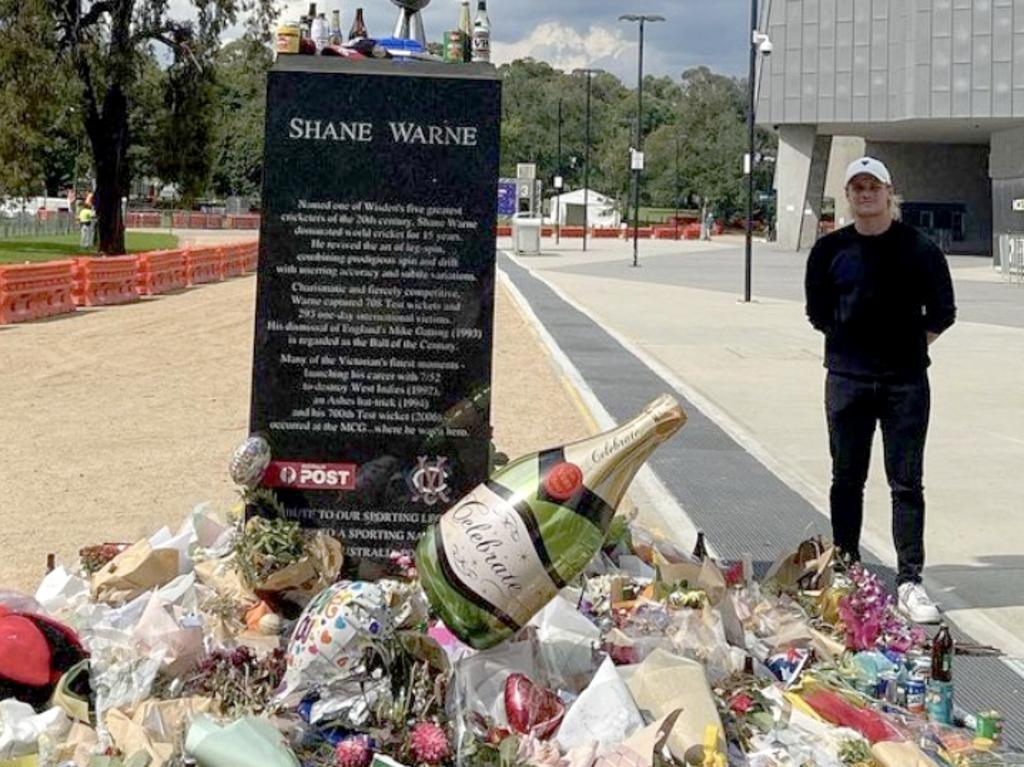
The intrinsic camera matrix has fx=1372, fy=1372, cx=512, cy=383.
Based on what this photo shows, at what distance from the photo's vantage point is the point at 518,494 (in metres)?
4.12

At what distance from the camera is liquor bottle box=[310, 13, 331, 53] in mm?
5262

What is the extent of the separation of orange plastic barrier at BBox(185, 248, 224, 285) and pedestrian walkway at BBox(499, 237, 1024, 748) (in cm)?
739

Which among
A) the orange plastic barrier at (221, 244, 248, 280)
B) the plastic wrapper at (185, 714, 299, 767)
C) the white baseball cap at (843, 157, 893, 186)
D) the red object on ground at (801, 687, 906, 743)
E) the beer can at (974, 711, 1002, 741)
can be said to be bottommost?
the beer can at (974, 711, 1002, 741)

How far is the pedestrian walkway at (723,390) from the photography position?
7.23 m

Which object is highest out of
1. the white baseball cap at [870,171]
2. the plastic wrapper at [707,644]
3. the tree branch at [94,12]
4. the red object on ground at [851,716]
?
the tree branch at [94,12]

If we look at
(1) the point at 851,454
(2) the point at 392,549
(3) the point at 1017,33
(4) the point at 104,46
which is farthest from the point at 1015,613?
(3) the point at 1017,33

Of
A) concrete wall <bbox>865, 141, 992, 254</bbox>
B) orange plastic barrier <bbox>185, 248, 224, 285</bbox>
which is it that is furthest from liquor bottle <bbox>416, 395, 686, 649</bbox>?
concrete wall <bbox>865, 141, 992, 254</bbox>

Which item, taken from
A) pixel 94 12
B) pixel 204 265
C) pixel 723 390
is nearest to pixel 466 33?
pixel 723 390

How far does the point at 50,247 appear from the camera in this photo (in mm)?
47812

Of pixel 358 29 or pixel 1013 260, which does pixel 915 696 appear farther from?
pixel 1013 260

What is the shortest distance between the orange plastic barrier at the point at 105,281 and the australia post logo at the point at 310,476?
809 inches

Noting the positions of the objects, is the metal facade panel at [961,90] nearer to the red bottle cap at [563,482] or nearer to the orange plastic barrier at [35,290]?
the orange plastic barrier at [35,290]

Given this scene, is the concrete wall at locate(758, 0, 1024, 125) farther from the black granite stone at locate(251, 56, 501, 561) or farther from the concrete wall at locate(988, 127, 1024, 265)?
the black granite stone at locate(251, 56, 501, 561)

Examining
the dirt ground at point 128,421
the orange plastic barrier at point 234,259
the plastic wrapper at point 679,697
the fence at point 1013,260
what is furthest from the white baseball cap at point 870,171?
the fence at point 1013,260
